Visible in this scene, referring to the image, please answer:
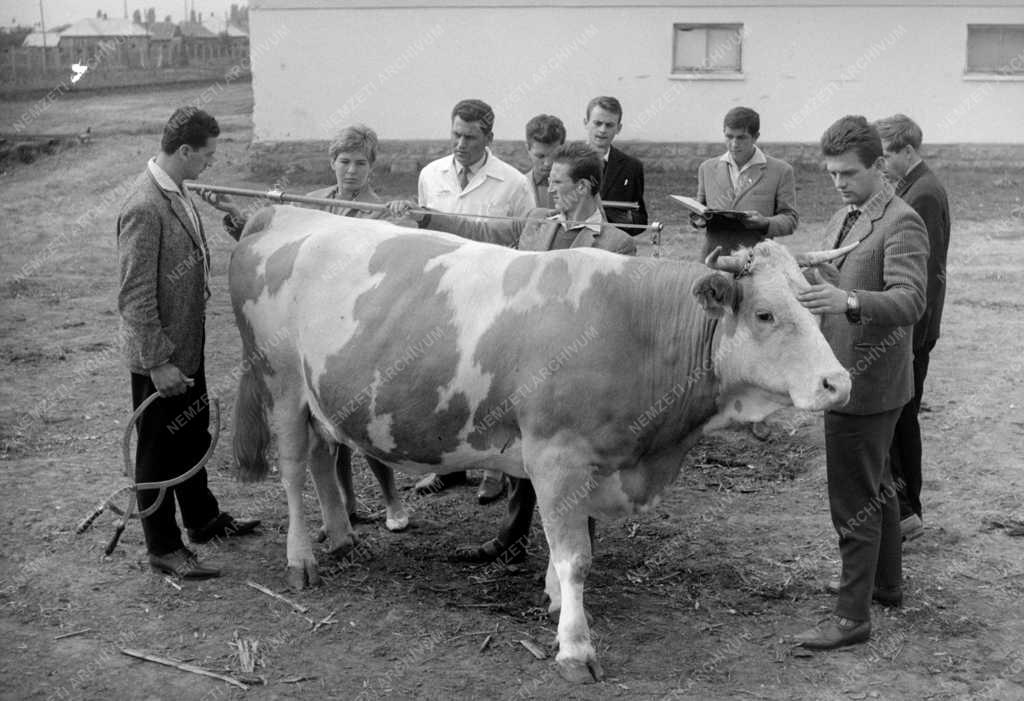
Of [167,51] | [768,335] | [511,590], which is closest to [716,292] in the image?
Answer: [768,335]

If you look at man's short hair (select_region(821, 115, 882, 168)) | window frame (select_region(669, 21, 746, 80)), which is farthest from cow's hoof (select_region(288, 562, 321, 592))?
window frame (select_region(669, 21, 746, 80))

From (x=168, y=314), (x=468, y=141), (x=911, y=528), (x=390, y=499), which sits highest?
(x=468, y=141)

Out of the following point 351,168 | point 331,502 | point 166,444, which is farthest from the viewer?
point 351,168

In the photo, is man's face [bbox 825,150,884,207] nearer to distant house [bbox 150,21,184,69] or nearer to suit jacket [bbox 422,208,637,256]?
suit jacket [bbox 422,208,637,256]

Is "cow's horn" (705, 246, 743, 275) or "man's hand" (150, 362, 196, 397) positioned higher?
"cow's horn" (705, 246, 743, 275)

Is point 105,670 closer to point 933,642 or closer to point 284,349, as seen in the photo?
point 284,349

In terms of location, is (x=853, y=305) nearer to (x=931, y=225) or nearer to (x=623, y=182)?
(x=931, y=225)

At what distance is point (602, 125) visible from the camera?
7.78 meters

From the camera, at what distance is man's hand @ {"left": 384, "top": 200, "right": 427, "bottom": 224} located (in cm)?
623

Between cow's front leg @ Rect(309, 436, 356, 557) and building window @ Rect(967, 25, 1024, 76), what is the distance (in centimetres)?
1640

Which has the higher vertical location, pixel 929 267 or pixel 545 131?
pixel 545 131

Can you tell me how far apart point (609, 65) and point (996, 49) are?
6.33 m

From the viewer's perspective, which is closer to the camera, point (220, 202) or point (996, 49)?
point (220, 202)

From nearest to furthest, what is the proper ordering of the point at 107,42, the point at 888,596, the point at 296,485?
the point at 888,596 → the point at 296,485 → the point at 107,42
